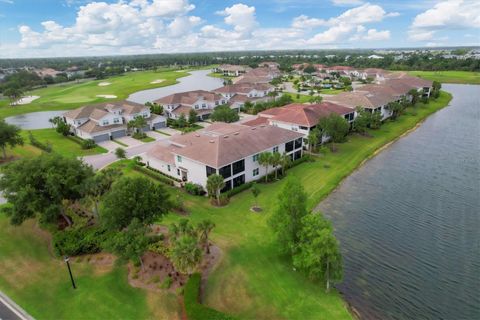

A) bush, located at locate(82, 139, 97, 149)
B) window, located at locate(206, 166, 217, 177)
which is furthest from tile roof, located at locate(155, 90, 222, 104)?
window, located at locate(206, 166, 217, 177)

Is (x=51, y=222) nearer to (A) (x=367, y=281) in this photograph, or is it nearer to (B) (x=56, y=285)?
(B) (x=56, y=285)

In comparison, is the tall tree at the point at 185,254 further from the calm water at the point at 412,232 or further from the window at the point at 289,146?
the window at the point at 289,146

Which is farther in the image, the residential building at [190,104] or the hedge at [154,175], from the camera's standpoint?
the residential building at [190,104]

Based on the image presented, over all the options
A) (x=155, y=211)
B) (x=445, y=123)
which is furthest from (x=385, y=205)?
(x=445, y=123)

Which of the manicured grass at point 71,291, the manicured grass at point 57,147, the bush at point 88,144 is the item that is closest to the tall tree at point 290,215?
the manicured grass at point 71,291

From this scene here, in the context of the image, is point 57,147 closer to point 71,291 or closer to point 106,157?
point 106,157
